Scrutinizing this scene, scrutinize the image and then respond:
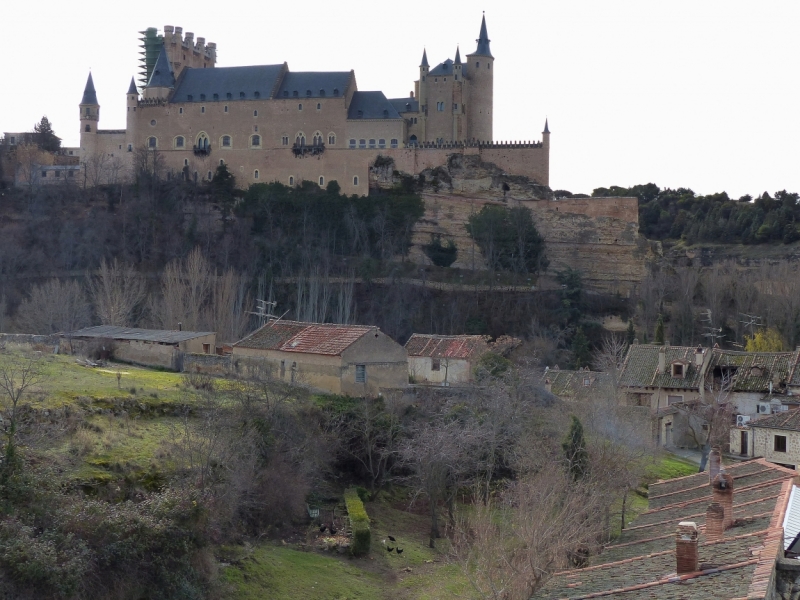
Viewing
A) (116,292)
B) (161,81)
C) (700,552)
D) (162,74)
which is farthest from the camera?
(162,74)

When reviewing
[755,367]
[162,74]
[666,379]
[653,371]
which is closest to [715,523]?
[666,379]

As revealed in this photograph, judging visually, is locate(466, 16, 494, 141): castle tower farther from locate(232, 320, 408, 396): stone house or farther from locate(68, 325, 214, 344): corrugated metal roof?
locate(232, 320, 408, 396): stone house

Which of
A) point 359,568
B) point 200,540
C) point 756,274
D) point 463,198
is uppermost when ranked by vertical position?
point 463,198

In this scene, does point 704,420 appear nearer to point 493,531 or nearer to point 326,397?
point 326,397

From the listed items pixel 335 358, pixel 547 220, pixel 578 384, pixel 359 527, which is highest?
pixel 547 220

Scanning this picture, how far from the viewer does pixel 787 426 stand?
31.7 m

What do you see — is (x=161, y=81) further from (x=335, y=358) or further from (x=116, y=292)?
(x=335, y=358)

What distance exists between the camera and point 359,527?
23844mm

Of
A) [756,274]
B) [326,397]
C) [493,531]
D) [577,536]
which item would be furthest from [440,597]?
[756,274]

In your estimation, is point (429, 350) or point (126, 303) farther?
point (126, 303)

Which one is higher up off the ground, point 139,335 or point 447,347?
point 139,335

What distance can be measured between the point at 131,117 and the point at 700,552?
65.9 meters

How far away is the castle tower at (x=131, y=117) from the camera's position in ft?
241

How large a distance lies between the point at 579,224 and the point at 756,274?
11192mm
